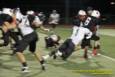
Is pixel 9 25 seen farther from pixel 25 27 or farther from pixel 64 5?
pixel 64 5

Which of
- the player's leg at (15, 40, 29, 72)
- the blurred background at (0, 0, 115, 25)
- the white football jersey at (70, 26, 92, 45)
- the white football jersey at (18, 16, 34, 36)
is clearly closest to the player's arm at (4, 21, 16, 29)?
the white football jersey at (18, 16, 34, 36)

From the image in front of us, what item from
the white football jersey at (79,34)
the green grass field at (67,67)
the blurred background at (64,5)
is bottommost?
the green grass field at (67,67)

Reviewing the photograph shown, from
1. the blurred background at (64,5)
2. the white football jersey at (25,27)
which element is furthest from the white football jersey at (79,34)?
the blurred background at (64,5)

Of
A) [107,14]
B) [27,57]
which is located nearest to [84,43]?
[27,57]

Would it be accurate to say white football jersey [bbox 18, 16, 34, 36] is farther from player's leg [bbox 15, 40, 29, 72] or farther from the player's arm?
player's leg [bbox 15, 40, 29, 72]

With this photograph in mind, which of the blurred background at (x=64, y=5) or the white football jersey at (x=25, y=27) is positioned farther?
the blurred background at (x=64, y=5)

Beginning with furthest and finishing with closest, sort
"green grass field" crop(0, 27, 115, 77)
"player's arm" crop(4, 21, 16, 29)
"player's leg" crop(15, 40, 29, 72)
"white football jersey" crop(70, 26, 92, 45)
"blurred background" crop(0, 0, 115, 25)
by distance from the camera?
"blurred background" crop(0, 0, 115, 25)
"white football jersey" crop(70, 26, 92, 45)
"player's arm" crop(4, 21, 16, 29)
"green grass field" crop(0, 27, 115, 77)
"player's leg" crop(15, 40, 29, 72)

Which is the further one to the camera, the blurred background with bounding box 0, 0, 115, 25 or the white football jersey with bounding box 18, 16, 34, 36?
the blurred background with bounding box 0, 0, 115, 25

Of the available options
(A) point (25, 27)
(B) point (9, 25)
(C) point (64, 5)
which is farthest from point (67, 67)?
(C) point (64, 5)

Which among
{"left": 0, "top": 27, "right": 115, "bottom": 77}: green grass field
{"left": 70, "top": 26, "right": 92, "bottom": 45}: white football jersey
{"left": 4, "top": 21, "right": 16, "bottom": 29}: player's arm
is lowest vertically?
{"left": 0, "top": 27, "right": 115, "bottom": 77}: green grass field

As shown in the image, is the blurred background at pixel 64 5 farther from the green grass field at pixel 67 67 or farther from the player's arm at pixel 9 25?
the player's arm at pixel 9 25

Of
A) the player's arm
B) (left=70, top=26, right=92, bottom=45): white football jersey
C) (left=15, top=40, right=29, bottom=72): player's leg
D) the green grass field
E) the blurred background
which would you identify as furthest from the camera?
the blurred background

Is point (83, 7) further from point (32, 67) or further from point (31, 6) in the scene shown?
point (32, 67)

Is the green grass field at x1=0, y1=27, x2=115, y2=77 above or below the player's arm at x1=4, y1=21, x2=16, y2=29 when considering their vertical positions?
below
